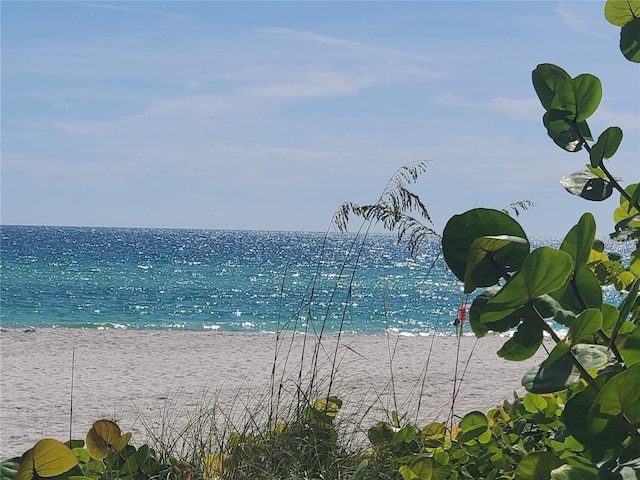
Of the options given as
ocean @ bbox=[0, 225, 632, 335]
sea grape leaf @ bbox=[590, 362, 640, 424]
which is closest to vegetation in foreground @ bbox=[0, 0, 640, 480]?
sea grape leaf @ bbox=[590, 362, 640, 424]

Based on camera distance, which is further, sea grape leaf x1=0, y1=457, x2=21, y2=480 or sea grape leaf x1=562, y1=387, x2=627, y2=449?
sea grape leaf x1=0, y1=457, x2=21, y2=480

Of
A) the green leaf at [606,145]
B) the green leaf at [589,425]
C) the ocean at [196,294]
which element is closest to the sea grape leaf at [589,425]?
the green leaf at [589,425]

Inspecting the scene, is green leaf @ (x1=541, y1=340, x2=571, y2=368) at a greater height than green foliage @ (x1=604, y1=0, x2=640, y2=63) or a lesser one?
lesser

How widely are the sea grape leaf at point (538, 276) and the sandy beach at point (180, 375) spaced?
425 cm

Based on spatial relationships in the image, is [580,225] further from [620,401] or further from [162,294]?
[162,294]

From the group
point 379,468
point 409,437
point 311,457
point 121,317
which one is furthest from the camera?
point 121,317

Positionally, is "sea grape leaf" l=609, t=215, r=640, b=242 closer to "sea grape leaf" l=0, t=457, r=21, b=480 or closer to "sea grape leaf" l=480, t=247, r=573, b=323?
"sea grape leaf" l=480, t=247, r=573, b=323

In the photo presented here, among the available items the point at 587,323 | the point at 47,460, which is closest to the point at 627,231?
the point at 587,323

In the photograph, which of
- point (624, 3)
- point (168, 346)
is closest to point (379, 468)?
point (624, 3)

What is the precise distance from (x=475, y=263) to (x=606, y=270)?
2.43 ft

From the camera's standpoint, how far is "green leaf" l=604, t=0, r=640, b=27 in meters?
0.73

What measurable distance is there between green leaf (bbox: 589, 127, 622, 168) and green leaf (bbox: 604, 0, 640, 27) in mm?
128

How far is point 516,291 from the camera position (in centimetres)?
42

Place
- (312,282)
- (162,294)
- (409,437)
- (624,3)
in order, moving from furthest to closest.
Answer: (162,294) < (312,282) < (409,437) < (624,3)
